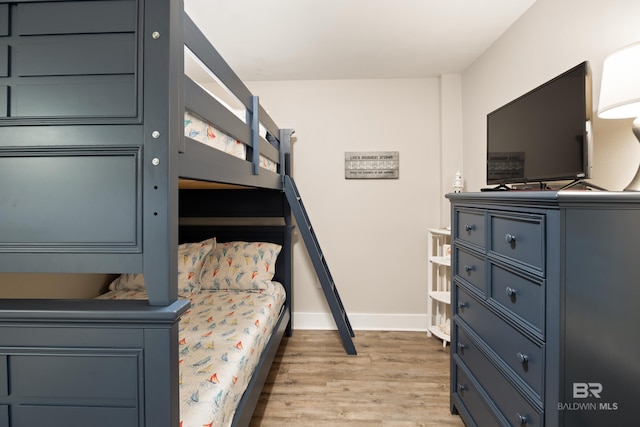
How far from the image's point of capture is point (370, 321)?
10.5 ft

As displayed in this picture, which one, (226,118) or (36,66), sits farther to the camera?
(226,118)

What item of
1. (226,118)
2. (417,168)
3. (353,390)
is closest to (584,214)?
(226,118)

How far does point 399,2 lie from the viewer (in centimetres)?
192

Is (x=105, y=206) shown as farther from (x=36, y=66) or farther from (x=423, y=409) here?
(x=423, y=409)

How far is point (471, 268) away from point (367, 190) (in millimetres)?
1657

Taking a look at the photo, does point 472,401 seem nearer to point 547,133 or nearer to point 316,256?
point 547,133

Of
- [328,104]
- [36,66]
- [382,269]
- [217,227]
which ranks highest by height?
[328,104]

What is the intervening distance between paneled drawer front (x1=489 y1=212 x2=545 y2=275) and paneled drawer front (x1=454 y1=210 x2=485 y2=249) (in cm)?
10

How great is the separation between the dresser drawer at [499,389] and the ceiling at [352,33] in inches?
75.2

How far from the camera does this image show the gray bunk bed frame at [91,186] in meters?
0.83

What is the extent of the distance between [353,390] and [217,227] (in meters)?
1.77

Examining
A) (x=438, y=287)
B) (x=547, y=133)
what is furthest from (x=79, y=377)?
(x=438, y=287)

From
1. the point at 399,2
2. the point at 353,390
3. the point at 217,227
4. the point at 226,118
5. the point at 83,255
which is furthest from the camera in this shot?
the point at 217,227

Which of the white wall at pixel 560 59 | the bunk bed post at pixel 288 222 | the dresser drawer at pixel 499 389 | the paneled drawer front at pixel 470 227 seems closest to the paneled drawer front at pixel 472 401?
the dresser drawer at pixel 499 389
